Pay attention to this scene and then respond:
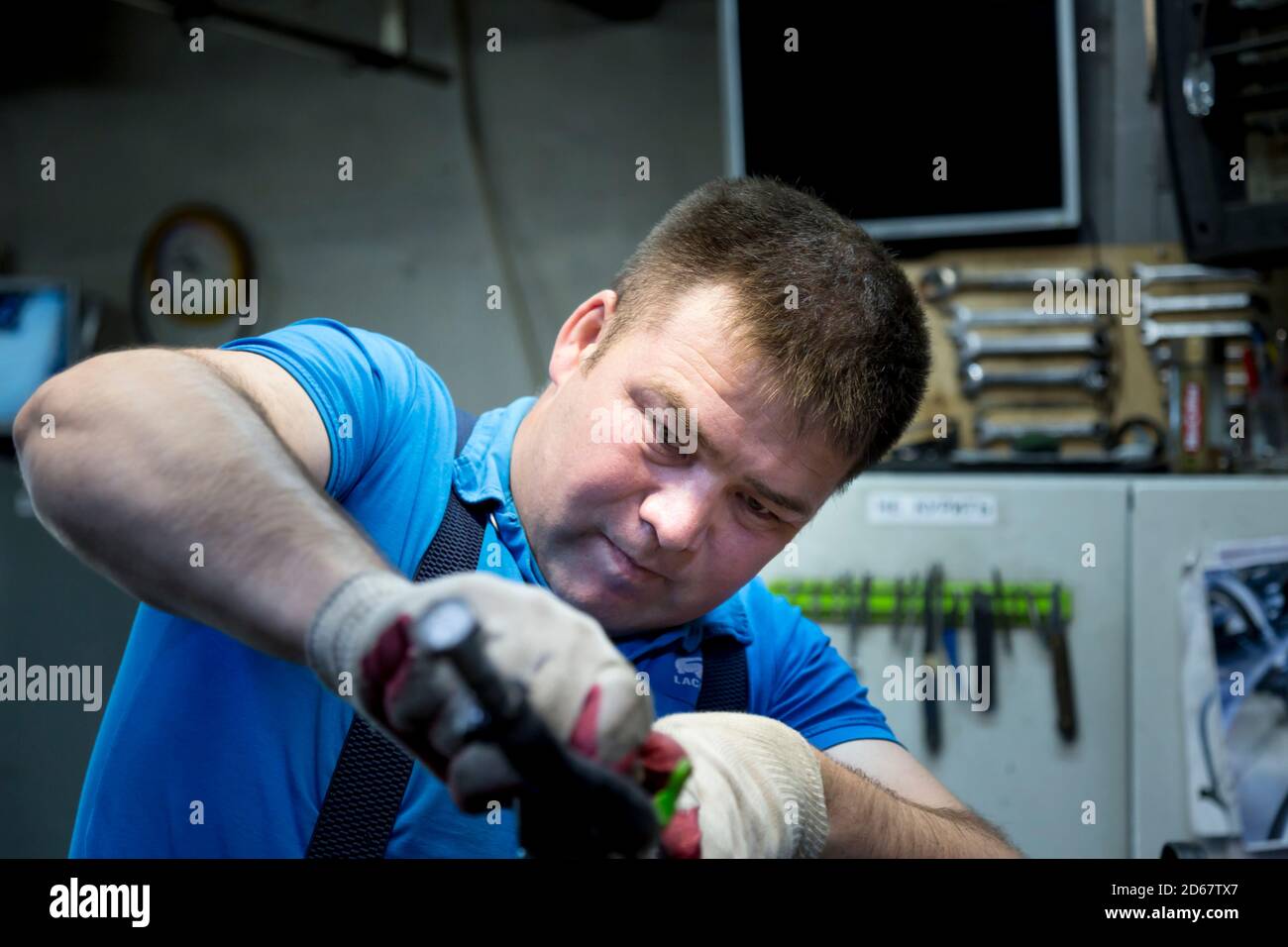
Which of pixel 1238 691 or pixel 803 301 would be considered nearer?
pixel 803 301

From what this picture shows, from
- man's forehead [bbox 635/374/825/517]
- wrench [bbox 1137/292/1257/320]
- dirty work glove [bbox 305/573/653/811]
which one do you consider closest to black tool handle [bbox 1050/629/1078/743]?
wrench [bbox 1137/292/1257/320]

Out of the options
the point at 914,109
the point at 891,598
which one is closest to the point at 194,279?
the point at 914,109

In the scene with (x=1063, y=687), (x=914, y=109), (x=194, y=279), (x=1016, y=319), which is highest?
(x=914, y=109)

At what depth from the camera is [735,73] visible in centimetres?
229

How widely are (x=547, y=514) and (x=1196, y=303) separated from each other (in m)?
1.62

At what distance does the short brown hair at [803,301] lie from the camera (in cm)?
73

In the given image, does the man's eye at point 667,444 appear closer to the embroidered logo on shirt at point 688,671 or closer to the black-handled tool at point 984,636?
the embroidered logo on shirt at point 688,671

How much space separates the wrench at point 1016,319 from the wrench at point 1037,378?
7 centimetres

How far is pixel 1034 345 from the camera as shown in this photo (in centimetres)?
204

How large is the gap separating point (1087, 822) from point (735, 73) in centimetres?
154

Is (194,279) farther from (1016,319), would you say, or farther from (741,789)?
A: (741,789)

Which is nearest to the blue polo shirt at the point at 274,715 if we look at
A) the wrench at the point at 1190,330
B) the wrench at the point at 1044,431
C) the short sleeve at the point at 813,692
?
the short sleeve at the point at 813,692

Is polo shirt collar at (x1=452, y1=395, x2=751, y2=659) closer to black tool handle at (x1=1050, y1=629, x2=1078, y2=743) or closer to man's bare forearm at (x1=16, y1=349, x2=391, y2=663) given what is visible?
man's bare forearm at (x1=16, y1=349, x2=391, y2=663)

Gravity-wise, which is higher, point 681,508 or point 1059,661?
point 681,508
